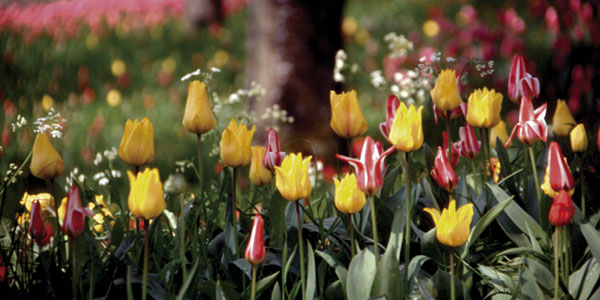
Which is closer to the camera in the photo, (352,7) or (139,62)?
(139,62)

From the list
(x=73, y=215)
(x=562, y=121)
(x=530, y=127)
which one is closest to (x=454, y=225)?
(x=530, y=127)

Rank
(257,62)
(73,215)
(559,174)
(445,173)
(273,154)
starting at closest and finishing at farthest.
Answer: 1. (73,215)
2. (559,174)
3. (445,173)
4. (273,154)
5. (257,62)

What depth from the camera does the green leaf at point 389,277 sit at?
1422 millimetres

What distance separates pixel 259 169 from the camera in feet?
5.89

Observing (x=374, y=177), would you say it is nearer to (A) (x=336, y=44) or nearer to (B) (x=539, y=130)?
(B) (x=539, y=130)

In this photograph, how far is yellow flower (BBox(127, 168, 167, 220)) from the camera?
123 cm

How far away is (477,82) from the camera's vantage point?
5.75 meters

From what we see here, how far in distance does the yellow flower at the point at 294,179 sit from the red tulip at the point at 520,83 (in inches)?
27.6

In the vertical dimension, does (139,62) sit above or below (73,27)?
below

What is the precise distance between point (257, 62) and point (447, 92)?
2570 millimetres

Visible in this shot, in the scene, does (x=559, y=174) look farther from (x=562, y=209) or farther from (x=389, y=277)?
(x=389, y=277)

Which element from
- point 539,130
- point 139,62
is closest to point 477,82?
point 139,62

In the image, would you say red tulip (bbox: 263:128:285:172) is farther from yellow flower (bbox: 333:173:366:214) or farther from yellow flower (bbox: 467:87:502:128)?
yellow flower (bbox: 467:87:502:128)

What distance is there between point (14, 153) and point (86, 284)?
93.2 inches
